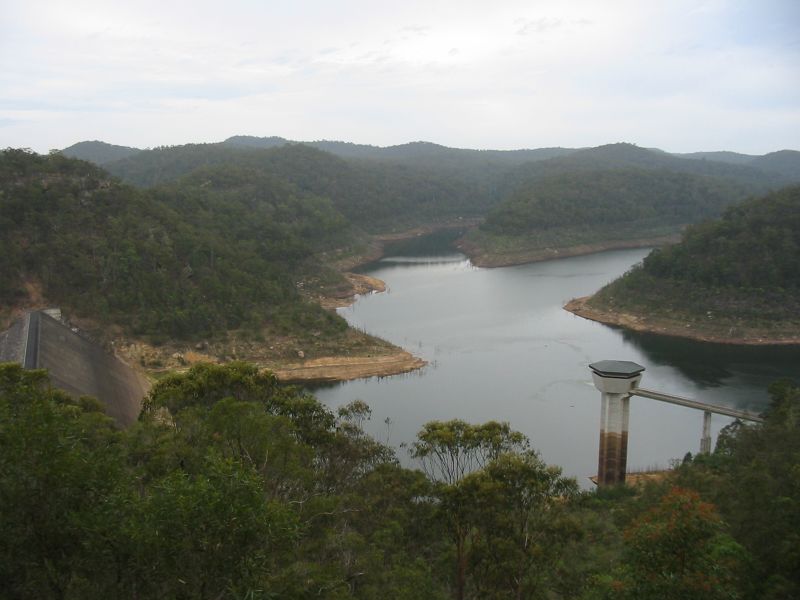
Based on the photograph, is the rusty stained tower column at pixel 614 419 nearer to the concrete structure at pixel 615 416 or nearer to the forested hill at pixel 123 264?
the concrete structure at pixel 615 416

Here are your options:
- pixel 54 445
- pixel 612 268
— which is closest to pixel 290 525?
pixel 54 445

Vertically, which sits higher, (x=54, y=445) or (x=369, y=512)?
(x=54, y=445)

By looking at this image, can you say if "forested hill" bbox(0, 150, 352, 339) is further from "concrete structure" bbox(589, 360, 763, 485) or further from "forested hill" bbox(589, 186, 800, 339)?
"forested hill" bbox(589, 186, 800, 339)

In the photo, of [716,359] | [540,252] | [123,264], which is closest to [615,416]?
[716,359]

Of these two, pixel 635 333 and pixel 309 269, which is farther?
pixel 309 269

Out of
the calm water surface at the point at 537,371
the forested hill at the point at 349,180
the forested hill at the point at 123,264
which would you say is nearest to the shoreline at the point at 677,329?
the calm water surface at the point at 537,371

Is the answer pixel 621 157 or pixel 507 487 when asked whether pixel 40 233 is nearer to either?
pixel 507 487
